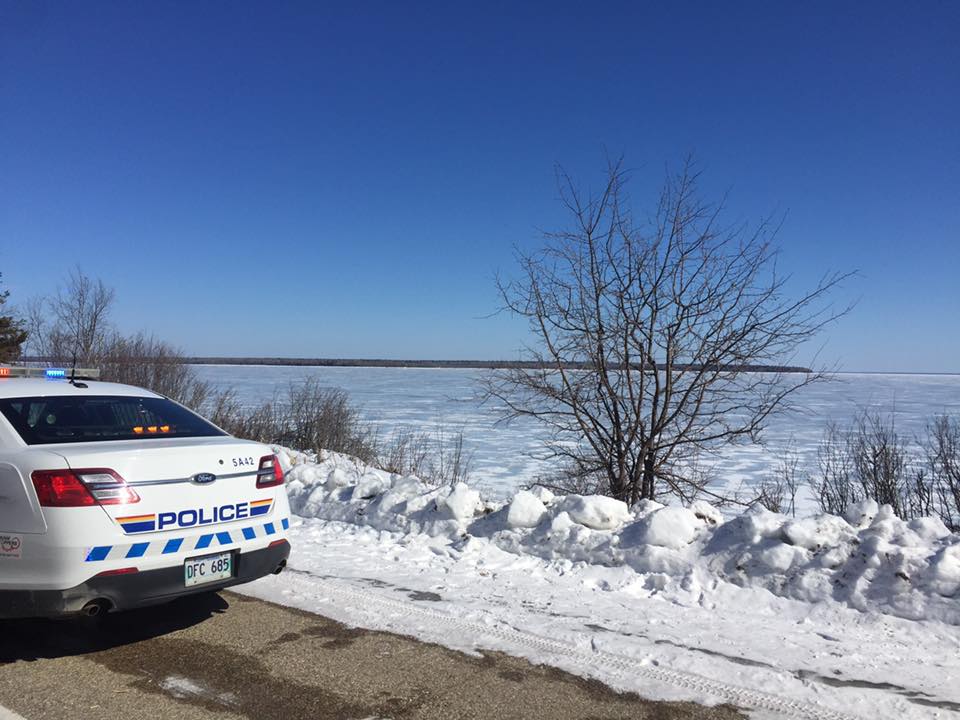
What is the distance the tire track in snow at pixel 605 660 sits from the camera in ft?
11.6

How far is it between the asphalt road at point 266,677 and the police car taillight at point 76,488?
95 cm

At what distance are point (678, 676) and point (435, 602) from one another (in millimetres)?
1933

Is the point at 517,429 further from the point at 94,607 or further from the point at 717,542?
the point at 94,607

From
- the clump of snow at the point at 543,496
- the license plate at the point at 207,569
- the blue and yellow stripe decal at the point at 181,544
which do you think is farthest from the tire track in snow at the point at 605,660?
the clump of snow at the point at 543,496

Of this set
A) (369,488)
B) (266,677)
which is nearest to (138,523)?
(266,677)

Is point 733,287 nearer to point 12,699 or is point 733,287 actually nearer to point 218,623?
point 218,623

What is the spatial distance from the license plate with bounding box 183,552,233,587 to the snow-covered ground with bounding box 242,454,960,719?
938 millimetres

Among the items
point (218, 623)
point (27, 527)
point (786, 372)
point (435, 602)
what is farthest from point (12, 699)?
point (786, 372)

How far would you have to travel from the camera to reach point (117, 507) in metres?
3.86

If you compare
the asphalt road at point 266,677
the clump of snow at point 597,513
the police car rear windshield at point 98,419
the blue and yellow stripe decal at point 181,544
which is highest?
the police car rear windshield at point 98,419

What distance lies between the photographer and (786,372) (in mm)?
8711

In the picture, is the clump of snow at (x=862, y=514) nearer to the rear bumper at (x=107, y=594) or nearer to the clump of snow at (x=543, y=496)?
the clump of snow at (x=543, y=496)

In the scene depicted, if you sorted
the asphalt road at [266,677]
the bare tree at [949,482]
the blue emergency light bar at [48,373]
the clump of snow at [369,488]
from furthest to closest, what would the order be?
1. the bare tree at [949,482]
2. the clump of snow at [369,488]
3. the blue emergency light bar at [48,373]
4. the asphalt road at [266,677]

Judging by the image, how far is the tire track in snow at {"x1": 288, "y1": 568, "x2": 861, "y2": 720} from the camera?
140 inches
